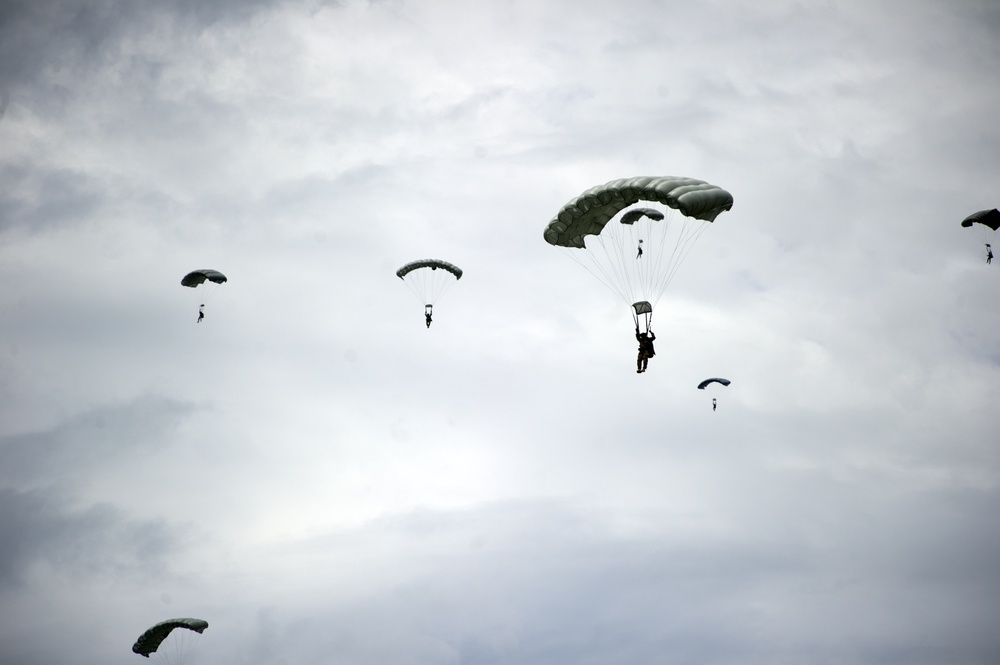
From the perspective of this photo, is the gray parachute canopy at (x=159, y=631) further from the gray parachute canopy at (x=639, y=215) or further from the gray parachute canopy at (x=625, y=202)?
the gray parachute canopy at (x=639, y=215)

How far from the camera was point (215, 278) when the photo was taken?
5756 centimetres

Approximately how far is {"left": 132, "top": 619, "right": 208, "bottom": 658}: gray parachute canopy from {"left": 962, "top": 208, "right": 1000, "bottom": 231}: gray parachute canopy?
42774 millimetres

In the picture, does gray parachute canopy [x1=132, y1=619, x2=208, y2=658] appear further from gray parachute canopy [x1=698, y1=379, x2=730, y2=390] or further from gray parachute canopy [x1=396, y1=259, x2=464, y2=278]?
gray parachute canopy [x1=698, y1=379, x2=730, y2=390]

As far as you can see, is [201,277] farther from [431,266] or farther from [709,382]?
[709,382]

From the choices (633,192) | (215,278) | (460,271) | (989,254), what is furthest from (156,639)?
(989,254)

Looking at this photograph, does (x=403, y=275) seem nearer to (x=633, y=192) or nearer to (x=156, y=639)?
(x=633, y=192)

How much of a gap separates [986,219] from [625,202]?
811 inches

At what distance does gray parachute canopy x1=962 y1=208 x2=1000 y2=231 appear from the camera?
51281mm

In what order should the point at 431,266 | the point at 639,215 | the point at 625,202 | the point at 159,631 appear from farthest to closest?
1. the point at 431,266
2. the point at 159,631
3. the point at 639,215
4. the point at 625,202

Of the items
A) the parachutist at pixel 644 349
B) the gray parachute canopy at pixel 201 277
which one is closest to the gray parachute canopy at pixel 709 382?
the parachutist at pixel 644 349

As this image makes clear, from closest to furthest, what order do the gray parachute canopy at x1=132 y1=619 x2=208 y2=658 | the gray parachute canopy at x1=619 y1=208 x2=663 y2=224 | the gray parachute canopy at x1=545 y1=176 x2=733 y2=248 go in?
the gray parachute canopy at x1=545 y1=176 x2=733 y2=248, the gray parachute canopy at x1=619 y1=208 x2=663 y2=224, the gray parachute canopy at x1=132 y1=619 x2=208 y2=658

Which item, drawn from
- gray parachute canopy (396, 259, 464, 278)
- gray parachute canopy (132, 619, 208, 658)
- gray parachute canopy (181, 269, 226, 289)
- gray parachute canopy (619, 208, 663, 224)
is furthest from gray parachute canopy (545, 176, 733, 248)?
gray parachute canopy (132, 619, 208, 658)

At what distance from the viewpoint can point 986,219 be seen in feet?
169

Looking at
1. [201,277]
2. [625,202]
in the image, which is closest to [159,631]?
[201,277]
